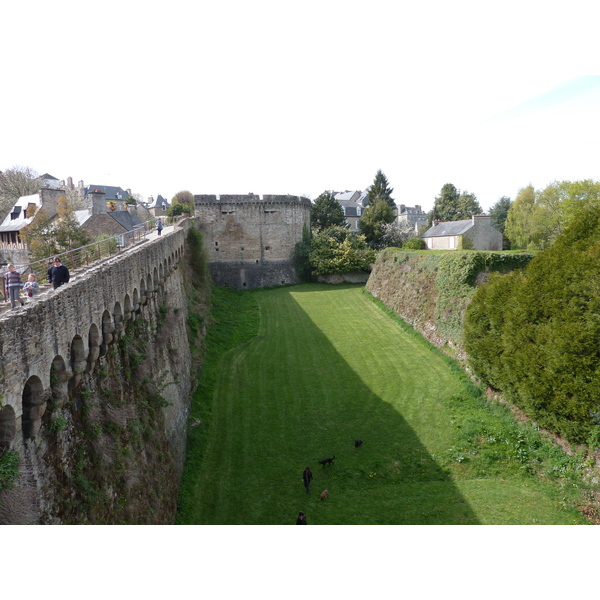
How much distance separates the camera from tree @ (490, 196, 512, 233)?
59312 millimetres

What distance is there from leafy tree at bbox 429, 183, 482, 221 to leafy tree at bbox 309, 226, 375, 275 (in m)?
25.2

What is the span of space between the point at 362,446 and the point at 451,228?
27629 millimetres

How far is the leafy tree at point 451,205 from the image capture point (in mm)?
57875

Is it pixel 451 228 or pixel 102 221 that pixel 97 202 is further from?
pixel 451 228

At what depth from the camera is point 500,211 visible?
201 ft

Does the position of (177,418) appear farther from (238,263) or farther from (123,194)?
(123,194)

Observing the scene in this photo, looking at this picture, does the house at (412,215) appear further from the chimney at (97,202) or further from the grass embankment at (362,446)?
the grass embankment at (362,446)

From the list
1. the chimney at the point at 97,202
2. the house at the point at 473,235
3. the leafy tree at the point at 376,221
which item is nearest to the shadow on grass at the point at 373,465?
the house at the point at 473,235

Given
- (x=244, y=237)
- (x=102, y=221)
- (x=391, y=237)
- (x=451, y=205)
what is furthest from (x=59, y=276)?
(x=451, y=205)

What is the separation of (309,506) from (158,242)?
9.14m

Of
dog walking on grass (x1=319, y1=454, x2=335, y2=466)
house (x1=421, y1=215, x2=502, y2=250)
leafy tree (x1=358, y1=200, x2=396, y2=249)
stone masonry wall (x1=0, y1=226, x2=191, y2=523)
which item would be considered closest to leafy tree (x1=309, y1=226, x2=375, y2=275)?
house (x1=421, y1=215, x2=502, y2=250)

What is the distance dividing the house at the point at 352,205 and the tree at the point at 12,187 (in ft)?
122

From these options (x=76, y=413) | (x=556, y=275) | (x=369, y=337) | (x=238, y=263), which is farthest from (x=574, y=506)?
(x=238, y=263)

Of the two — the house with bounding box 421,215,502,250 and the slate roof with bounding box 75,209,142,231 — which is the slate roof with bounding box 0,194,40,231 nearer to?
the slate roof with bounding box 75,209,142,231
